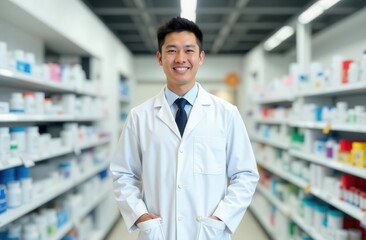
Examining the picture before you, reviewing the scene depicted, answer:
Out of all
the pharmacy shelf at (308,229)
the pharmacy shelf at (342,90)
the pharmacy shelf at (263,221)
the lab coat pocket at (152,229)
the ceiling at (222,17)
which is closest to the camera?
the lab coat pocket at (152,229)

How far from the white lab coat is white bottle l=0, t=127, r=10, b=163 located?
0.91m

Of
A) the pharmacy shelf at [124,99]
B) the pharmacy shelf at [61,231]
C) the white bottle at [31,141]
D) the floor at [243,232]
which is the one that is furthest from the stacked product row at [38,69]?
the pharmacy shelf at [124,99]

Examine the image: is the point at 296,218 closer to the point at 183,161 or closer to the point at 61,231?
the point at 61,231

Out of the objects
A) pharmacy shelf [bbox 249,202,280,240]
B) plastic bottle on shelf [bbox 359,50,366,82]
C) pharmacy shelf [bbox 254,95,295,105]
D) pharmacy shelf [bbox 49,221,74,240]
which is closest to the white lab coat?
plastic bottle on shelf [bbox 359,50,366,82]

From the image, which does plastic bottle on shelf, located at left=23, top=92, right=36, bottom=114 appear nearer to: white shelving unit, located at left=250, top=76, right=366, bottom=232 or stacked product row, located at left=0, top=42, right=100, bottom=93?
stacked product row, located at left=0, top=42, right=100, bottom=93

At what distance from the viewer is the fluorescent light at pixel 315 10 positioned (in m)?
3.84

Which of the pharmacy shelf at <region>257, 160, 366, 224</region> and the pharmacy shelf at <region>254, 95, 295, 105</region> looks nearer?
the pharmacy shelf at <region>257, 160, 366, 224</region>

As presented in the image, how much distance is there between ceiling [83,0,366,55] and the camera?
4.53 m

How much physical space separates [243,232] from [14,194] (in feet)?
12.9

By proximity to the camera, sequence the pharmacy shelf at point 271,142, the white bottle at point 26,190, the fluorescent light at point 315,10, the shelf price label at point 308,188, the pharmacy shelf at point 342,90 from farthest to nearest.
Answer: the pharmacy shelf at point 271,142 → the fluorescent light at point 315,10 → the shelf price label at point 308,188 → the pharmacy shelf at point 342,90 → the white bottle at point 26,190

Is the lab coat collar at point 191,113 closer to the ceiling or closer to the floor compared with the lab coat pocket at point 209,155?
closer to the ceiling

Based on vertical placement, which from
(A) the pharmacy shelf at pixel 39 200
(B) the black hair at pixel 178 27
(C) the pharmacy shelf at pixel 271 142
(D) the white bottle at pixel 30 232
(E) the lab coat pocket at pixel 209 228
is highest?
(B) the black hair at pixel 178 27

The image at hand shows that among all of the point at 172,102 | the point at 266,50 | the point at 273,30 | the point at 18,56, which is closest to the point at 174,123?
the point at 172,102

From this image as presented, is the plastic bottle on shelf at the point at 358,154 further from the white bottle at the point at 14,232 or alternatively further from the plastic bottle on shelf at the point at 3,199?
the white bottle at the point at 14,232
